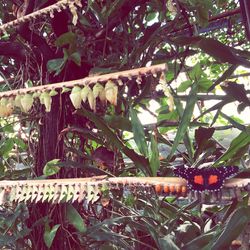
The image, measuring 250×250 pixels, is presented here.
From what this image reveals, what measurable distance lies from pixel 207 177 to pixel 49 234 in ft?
1.58

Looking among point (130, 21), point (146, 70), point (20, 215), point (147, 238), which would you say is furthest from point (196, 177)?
point (130, 21)

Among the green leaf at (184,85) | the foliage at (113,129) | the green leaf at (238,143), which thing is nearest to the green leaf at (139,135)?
the foliage at (113,129)

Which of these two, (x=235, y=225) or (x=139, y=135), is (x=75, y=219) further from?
(x=235, y=225)

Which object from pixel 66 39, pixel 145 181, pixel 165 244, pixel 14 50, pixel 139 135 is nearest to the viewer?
pixel 145 181

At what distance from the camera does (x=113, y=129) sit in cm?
114

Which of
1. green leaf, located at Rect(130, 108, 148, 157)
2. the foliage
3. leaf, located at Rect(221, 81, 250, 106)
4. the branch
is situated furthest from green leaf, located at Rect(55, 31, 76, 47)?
leaf, located at Rect(221, 81, 250, 106)

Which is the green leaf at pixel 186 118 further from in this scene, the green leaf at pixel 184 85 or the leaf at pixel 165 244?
the green leaf at pixel 184 85

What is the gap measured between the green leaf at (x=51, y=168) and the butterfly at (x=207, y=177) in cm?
44

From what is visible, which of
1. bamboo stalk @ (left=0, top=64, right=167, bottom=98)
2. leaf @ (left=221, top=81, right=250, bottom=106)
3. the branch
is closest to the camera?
bamboo stalk @ (left=0, top=64, right=167, bottom=98)

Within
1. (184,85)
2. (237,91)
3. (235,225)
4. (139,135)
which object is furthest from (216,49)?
(184,85)

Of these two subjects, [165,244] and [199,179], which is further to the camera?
[165,244]

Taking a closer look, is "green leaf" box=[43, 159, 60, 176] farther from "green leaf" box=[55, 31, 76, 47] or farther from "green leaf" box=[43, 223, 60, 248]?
"green leaf" box=[55, 31, 76, 47]

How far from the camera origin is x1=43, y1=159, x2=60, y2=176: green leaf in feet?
3.40

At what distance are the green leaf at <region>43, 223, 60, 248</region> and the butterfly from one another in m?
0.44
